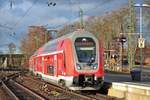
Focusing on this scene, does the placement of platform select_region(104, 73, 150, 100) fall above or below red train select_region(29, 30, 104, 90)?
below

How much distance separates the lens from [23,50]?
111500 mm

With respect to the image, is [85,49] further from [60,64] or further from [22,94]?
[22,94]

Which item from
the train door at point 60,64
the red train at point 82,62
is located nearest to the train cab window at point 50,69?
the train door at point 60,64

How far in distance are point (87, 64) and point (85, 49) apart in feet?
3.06

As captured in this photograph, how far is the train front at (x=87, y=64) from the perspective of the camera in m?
23.2

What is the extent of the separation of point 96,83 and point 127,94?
143 inches

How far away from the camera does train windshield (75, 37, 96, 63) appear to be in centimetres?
2344

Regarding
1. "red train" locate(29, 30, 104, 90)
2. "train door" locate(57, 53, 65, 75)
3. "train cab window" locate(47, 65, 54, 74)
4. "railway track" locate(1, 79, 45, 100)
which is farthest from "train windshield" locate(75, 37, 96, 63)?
"train cab window" locate(47, 65, 54, 74)

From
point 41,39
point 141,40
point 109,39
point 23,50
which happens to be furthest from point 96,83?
point 23,50

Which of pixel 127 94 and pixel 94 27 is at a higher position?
pixel 94 27

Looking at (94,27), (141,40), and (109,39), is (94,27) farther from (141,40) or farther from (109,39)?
(141,40)

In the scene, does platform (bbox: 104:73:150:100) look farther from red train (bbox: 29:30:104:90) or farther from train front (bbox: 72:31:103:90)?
red train (bbox: 29:30:104:90)

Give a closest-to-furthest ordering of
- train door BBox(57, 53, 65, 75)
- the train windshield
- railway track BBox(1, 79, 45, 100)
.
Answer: railway track BBox(1, 79, 45, 100)
the train windshield
train door BBox(57, 53, 65, 75)

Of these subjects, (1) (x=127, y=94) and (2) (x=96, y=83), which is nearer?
(1) (x=127, y=94)
